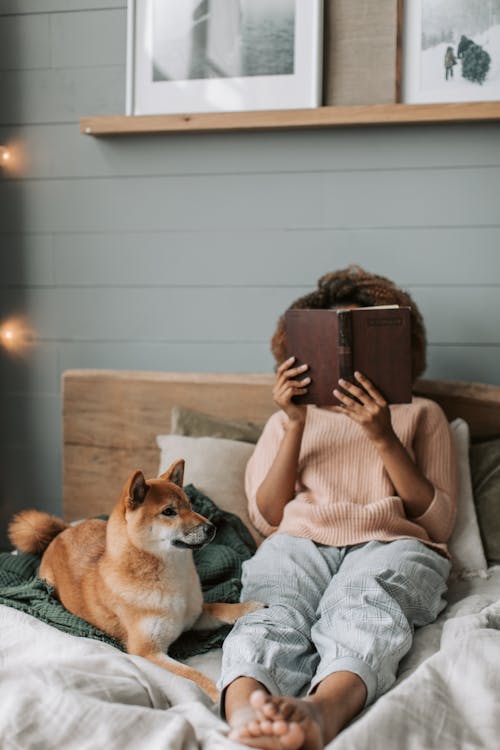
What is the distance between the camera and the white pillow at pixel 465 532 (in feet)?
6.03

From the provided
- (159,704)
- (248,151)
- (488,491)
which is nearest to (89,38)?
(248,151)

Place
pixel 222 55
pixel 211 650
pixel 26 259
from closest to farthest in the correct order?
1. pixel 211 650
2. pixel 222 55
3. pixel 26 259

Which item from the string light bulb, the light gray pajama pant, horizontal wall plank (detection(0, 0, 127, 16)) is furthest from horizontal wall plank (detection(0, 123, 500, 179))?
the light gray pajama pant

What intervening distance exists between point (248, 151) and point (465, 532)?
1.11 m

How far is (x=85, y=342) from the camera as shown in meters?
2.44

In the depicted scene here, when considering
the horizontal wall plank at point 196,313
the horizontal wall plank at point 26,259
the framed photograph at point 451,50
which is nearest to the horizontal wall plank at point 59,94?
the horizontal wall plank at point 26,259

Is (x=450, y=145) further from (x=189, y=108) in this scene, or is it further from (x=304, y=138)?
(x=189, y=108)

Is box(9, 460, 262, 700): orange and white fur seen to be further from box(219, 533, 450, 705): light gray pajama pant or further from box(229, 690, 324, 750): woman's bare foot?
box(229, 690, 324, 750): woman's bare foot

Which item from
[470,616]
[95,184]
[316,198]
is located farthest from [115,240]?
[470,616]

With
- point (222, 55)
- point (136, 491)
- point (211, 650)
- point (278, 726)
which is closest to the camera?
point (278, 726)

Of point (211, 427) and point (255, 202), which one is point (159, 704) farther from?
point (255, 202)

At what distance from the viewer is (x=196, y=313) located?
236cm

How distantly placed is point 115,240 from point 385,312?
984 millimetres

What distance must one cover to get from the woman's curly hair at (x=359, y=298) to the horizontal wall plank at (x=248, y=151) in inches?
14.8
